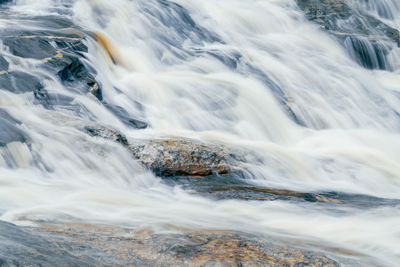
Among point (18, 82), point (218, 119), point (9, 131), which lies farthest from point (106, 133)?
point (218, 119)

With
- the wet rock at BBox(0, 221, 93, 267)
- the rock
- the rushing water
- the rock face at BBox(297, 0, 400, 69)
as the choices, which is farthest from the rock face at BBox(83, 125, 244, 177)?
the rock face at BBox(297, 0, 400, 69)

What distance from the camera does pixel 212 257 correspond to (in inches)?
149

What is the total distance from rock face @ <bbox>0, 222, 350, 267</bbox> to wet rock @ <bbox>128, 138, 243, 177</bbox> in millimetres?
1933

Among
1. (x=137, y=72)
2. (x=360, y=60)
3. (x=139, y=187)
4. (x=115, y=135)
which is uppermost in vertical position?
(x=360, y=60)

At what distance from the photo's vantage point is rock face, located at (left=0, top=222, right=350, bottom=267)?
3479 mm

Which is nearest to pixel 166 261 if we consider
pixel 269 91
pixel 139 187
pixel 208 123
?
pixel 139 187

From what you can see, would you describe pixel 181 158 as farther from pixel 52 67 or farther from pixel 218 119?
pixel 52 67

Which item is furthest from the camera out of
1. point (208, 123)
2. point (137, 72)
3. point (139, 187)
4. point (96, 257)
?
point (137, 72)

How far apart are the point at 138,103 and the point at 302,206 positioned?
3.25m

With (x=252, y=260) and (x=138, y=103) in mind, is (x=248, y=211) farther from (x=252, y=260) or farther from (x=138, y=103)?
(x=138, y=103)

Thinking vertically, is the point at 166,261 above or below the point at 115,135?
below

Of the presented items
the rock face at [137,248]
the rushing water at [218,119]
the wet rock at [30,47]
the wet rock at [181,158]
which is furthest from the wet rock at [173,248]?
the wet rock at [30,47]

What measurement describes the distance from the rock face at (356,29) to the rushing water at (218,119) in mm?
262

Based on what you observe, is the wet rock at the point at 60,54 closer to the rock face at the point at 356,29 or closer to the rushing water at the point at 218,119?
the rushing water at the point at 218,119
